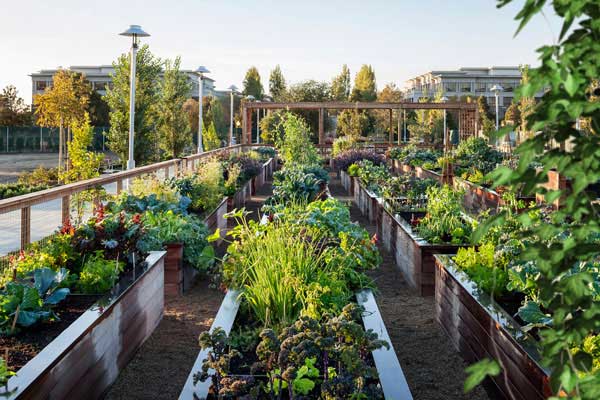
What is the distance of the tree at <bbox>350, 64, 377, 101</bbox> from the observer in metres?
59.4

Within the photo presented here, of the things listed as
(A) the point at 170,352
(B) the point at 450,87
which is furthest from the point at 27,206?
(B) the point at 450,87

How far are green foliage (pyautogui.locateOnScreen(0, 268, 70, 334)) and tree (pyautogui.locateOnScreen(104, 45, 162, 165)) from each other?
728 inches

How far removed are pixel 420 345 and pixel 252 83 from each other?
66.6 metres

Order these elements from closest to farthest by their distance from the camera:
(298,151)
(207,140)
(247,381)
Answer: (247,381), (298,151), (207,140)

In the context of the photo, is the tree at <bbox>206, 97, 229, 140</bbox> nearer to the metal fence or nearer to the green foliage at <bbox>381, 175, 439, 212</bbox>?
the metal fence

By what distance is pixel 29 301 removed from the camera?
12.5 feet

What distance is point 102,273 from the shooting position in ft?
15.3

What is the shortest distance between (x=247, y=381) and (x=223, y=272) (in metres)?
1.93

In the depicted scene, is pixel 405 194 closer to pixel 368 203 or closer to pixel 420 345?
pixel 368 203

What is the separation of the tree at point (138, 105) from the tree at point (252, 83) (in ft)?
153

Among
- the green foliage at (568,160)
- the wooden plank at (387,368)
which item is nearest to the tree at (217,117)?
Result: the wooden plank at (387,368)

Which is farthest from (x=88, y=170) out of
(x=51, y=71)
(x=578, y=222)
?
(x=51, y=71)

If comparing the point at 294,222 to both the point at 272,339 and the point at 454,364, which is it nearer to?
the point at 454,364

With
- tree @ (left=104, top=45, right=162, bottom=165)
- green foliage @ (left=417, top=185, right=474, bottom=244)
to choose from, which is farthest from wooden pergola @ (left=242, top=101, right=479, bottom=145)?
green foliage @ (left=417, top=185, right=474, bottom=244)
